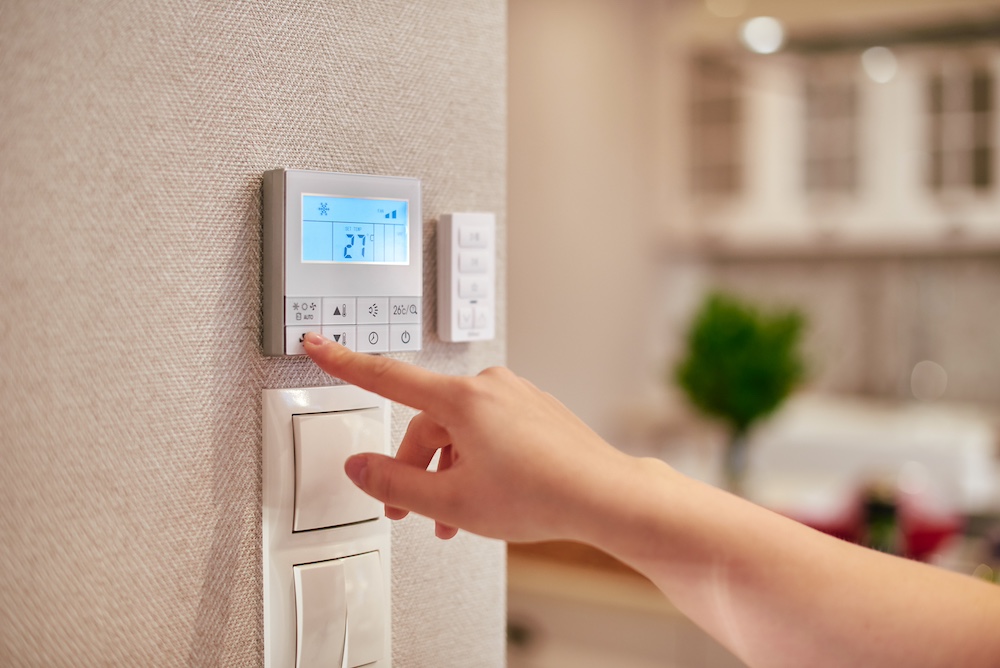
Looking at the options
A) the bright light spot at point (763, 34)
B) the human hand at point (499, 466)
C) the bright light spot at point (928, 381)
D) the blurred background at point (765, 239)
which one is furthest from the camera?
the bright light spot at point (928, 381)

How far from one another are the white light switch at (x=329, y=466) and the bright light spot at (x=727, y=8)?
160 cm

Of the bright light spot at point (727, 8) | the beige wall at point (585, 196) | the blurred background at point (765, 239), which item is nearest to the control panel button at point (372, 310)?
the bright light spot at point (727, 8)

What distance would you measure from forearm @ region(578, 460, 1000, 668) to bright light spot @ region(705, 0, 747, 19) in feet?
5.36

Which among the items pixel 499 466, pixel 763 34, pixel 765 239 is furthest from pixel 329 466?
pixel 765 239

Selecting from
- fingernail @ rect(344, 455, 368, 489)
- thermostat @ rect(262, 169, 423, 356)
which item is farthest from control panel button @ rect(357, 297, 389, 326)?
fingernail @ rect(344, 455, 368, 489)

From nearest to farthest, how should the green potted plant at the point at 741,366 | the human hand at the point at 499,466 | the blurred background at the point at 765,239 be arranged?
the human hand at the point at 499,466
the green potted plant at the point at 741,366
the blurred background at the point at 765,239

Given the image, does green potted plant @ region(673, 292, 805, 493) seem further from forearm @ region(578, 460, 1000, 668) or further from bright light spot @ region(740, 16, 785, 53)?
forearm @ region(578, 460, 1000, 668)

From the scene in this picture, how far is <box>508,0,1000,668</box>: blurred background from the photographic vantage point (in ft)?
10.7

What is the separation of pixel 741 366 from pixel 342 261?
1.79 meters

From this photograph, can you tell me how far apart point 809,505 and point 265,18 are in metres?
1.92

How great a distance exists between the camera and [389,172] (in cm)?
64

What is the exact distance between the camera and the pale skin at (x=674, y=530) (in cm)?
48

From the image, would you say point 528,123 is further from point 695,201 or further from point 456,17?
point 456,17

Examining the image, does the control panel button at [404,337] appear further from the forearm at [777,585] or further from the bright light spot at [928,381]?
the bright light spot at [928,381]
